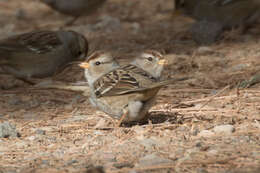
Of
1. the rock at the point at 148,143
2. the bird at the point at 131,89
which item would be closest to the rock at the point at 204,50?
the bird at the point at 131,89

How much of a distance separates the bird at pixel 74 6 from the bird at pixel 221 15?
1941mm

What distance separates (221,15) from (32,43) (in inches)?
119

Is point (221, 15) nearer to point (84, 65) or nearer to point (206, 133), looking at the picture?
point (84, 65)

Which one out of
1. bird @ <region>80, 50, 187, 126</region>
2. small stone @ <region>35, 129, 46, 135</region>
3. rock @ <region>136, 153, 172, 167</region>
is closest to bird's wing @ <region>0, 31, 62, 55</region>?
bird @ <region>80, 50, 187, 126</region>

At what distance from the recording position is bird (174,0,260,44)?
6.70m

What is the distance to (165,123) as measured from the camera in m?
3.59

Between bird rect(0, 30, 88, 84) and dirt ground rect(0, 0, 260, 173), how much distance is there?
0.18 meters

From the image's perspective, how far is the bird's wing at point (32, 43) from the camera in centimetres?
586

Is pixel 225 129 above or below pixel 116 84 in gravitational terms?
below

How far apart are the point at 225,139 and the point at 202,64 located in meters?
2.49

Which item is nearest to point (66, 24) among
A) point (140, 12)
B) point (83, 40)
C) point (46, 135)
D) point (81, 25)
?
point (81, 25)

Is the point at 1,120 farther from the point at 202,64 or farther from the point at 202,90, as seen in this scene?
the point at 202,64

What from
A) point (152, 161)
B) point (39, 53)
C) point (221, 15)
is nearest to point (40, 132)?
point (152, 161)

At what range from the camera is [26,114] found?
4363 millimetres
